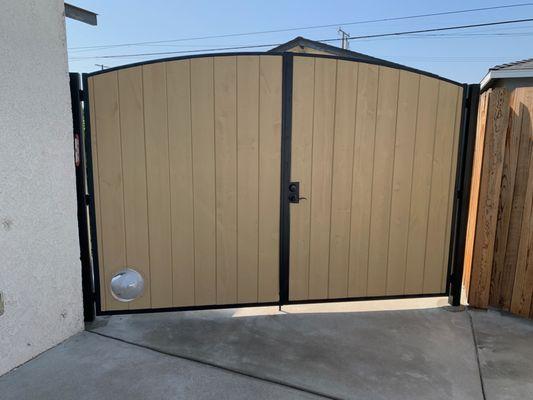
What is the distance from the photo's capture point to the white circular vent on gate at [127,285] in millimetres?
2770

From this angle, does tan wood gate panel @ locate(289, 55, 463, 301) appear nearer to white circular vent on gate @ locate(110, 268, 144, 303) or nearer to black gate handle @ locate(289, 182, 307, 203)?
black gate handle @ locate(289, 182, 307, 203)

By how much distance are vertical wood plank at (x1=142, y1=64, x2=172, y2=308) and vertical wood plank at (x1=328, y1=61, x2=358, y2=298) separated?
121 centimetres

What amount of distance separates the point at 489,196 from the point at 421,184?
1.66 feet

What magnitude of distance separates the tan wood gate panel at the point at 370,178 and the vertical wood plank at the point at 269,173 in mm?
131

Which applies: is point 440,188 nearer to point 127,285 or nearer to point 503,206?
point 503,206

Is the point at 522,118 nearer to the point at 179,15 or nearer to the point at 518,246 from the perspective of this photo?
the point at 518,246

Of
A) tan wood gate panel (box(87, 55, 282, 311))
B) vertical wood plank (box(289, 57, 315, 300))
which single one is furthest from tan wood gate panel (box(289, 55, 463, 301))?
tan wood gate panel (box(87, 55, 282, 311))

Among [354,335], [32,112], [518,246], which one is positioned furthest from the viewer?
[518,246]

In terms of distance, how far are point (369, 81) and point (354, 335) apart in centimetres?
179

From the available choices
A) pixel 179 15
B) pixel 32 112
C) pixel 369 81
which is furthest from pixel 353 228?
pixel 179 15

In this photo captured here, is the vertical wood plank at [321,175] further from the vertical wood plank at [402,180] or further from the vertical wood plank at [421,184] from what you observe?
the vertical wood plank at [421,184]

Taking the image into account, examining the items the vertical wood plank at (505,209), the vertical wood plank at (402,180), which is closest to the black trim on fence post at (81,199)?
the vertical wood plank at (402,180)

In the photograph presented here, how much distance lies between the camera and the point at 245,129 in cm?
271

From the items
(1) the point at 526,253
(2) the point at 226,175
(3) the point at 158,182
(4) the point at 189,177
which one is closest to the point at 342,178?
(2) the point at 226,175
